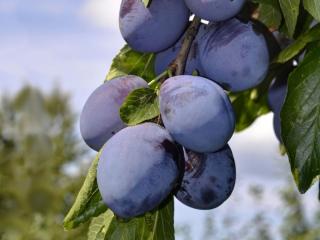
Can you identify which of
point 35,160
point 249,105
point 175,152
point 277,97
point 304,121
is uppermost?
point 175,152

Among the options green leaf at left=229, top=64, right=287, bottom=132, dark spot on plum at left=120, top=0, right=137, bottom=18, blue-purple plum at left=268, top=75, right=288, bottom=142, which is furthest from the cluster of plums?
green leaf at left=229, top=64, right=287, bottom=132

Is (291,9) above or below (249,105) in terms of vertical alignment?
above

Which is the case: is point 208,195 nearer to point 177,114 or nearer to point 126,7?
point 177,114

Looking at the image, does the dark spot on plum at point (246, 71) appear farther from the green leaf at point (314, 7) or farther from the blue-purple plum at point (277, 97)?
the blue-purple plum at point (277, 97)

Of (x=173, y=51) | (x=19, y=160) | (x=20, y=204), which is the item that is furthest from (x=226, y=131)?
(x=19, y=160)

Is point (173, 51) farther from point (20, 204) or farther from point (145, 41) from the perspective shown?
point (20, 204)

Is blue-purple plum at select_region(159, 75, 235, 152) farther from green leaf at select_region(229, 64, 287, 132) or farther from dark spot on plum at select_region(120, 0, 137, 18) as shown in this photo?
green leaf at select_region(229, 64, 287, 132)

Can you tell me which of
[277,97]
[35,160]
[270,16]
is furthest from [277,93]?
[35,160]
